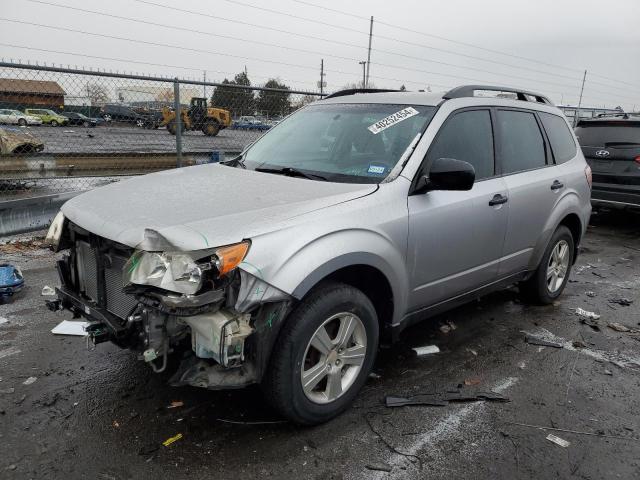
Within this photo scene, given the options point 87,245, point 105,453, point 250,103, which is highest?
point 250,103

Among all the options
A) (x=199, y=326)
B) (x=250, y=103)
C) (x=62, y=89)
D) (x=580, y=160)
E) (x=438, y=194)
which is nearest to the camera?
(x=199, y=326)

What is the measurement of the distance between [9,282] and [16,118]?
355 centimetres

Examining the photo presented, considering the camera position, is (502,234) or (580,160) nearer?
(502,234)

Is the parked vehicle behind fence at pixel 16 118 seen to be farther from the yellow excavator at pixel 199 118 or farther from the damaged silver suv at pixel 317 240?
the damaged silver suv at pixel 317 240

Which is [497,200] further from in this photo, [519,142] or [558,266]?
[558,266]

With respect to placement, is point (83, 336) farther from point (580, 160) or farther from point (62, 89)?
point (580, 160)

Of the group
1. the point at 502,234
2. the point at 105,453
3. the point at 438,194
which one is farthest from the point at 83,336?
the point at 502,234

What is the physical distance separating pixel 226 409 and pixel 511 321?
2761 mm

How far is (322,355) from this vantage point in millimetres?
2863

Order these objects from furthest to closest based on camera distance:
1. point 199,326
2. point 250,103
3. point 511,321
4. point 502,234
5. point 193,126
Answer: point 250,103 → point 193,126 → point 511,321 → point 502,234 → point 199,326

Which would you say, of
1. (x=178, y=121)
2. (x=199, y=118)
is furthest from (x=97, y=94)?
(x=199, y=118)

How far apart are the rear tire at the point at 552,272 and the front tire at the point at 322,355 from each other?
2.36 metres

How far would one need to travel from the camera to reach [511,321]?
4.63m

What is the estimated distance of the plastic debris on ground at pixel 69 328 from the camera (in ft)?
13.1
